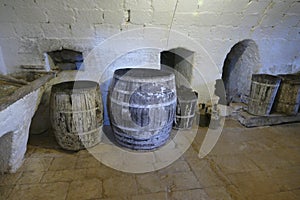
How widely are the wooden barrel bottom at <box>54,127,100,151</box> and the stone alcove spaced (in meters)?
2.35

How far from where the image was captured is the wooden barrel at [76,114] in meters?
1.83

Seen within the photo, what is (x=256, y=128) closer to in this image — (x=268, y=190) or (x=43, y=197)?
(x=268, y=190)

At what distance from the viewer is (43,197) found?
145cm

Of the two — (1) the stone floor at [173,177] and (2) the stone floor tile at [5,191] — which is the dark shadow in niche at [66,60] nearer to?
(1) the stone floor at [173,177]

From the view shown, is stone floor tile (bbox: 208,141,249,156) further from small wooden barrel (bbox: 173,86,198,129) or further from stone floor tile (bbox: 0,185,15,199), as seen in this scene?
stone floor tile (bbox: 0,185,15,199)

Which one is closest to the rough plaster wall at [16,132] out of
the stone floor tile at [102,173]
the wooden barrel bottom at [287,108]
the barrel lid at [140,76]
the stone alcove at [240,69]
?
the stone floor tile at [102,173]

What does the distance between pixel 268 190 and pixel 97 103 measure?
5.49 feet

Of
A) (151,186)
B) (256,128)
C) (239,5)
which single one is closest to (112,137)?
(151,186)

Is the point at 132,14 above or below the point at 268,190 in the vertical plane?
above

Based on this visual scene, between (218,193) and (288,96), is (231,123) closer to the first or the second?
→ (288,96)

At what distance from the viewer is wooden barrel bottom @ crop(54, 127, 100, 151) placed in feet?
6.36

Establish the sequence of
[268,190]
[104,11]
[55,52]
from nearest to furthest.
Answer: [268,190] < [104,11] < [55,52]

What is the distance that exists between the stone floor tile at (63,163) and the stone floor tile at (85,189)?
23 centimetres

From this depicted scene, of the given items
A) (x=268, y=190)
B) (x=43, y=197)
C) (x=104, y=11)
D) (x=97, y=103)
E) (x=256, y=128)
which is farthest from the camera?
(x=256, y=128)
